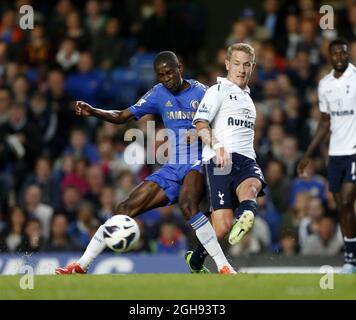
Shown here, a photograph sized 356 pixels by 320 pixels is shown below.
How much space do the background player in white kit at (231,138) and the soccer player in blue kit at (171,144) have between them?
202 millimetres

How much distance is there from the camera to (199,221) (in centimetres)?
1116

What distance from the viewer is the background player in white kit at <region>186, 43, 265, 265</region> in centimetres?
1123

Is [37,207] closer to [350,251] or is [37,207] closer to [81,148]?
[81,148]

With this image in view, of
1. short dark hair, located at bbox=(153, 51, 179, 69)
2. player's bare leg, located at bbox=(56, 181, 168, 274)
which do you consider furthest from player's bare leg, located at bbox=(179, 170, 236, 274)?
short dark hair, located at bbox=(153, 51, 179, 69)

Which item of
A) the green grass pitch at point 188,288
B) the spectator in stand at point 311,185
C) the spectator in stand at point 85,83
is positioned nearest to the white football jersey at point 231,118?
the green grass pitch at point 188,288

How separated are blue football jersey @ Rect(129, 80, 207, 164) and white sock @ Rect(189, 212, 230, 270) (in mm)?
689

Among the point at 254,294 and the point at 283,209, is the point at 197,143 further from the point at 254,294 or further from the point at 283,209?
the point at 283,209

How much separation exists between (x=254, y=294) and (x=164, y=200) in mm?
2101

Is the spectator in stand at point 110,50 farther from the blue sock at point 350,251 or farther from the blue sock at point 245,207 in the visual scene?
the blue sock at point 245,207

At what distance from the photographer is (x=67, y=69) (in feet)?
63.3

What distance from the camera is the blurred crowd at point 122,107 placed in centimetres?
1630

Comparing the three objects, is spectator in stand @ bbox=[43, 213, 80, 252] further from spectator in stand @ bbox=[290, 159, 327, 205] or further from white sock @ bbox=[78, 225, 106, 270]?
white sock @ bbox=[78, 225, 106, 270]

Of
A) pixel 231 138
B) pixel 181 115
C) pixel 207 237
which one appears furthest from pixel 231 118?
pixel 207 237

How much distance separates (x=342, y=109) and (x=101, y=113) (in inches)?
114
